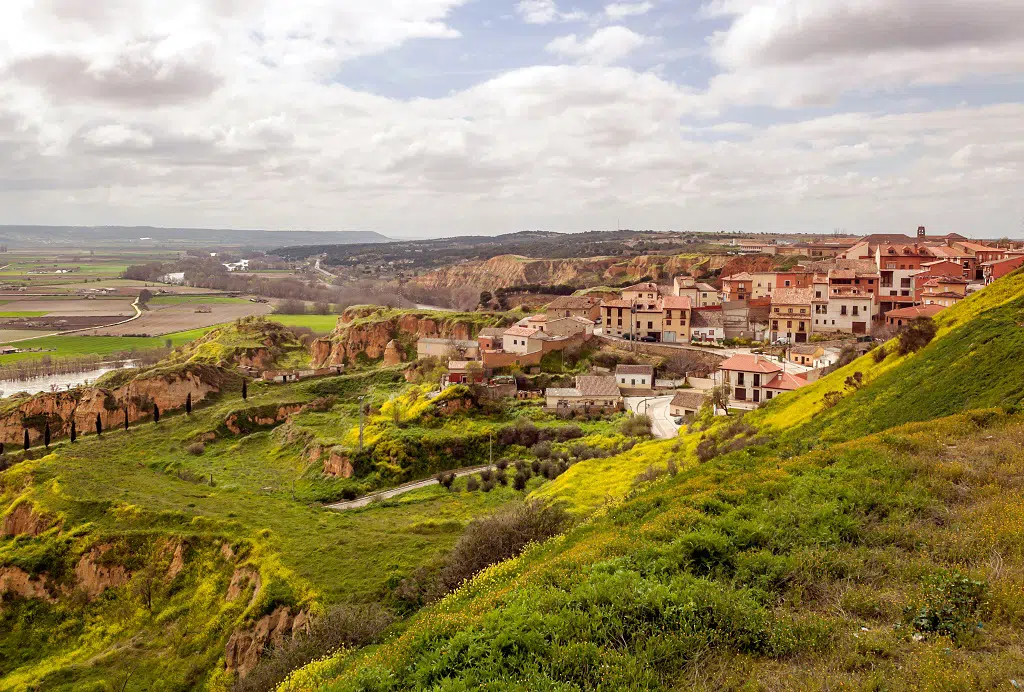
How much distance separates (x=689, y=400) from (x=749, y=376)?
17.1 feet

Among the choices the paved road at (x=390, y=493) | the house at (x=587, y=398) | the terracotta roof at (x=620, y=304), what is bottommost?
the paved road at (x=390, y=493)

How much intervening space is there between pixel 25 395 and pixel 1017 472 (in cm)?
7963

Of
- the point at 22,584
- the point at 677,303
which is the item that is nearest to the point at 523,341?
the point at 677,303

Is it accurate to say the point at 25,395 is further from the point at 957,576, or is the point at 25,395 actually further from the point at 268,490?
the point at 957,576

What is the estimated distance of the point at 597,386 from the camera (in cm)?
5225

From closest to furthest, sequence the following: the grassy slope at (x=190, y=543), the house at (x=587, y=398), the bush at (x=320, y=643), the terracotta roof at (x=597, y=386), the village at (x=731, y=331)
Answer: the bush at (x=320, y=643) < the grassy slope at (x=190, y=543) < the village at (x=731, y=331) < the house at (x=587, y=398) < the terracotta roof at (x=597, y=386)

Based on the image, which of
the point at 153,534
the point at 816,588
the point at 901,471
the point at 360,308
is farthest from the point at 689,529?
the point at 360,308

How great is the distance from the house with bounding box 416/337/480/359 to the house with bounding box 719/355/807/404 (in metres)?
28.1

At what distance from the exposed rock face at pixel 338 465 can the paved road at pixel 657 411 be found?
20.6 meters

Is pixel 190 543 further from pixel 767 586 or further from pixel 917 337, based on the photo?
pixel 917 337

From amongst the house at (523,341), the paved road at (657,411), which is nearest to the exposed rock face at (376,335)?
the house at (523,341)

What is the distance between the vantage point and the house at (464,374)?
55.0 metres

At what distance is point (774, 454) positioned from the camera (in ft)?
55.9

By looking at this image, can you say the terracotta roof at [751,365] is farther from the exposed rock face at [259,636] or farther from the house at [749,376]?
the exposed rock face at [259,636]
